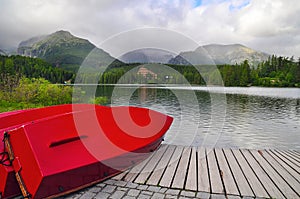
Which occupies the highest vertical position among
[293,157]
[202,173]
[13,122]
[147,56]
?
[147,56]

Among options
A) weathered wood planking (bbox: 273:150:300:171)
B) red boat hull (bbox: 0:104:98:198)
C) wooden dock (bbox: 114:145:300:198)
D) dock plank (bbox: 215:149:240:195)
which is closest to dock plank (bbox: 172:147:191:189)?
wooden dock (bbox: 114:145:300:198)

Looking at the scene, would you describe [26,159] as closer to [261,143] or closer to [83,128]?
[83,128]

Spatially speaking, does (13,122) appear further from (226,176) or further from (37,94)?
(37,94)

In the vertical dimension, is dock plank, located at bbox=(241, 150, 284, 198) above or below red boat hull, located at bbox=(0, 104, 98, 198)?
below

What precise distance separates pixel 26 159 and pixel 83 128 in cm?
81

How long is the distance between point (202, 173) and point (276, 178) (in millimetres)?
1107

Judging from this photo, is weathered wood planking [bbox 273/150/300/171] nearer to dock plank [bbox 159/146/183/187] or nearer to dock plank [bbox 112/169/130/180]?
dock plank [bbox 159/146/183/187]

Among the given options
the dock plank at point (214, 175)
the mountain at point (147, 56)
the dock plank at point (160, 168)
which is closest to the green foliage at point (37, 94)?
the mountain at point (147, 56)

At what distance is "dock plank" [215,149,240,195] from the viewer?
9.91 feet

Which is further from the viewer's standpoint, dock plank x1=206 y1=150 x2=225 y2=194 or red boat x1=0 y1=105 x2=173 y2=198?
dock plank x1=206 y1=150 x2=225 y2=194

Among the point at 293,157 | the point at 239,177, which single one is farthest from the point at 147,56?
the point at 293,157

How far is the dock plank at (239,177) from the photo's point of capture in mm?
2994

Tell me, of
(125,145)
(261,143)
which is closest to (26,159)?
(125,145)

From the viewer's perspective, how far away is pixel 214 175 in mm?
3504
